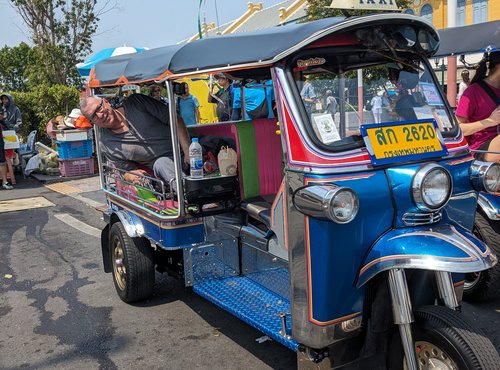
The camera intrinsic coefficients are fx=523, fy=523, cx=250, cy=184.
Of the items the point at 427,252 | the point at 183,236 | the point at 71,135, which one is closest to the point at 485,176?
the point at 427,252

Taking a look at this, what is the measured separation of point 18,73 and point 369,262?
2005 inches

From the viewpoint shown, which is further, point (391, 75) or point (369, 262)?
point (391, 75)

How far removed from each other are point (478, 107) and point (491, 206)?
88cm

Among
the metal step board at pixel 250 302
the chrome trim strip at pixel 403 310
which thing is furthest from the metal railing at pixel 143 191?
the chrome trim strip at pixel 403 310

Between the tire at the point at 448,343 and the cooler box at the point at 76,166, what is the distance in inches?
399

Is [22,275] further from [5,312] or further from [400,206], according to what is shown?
[400,206]

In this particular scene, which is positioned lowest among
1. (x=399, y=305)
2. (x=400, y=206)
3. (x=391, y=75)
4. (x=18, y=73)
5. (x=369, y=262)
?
(x=399, y=305)

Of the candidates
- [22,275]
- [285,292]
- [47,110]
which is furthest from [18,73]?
[285,292]

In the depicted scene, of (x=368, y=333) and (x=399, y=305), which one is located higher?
(x=399, y=305)

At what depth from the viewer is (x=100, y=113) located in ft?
14.8

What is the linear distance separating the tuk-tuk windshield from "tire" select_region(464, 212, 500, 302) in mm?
1292

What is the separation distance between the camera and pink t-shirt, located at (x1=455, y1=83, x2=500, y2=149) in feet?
14.3

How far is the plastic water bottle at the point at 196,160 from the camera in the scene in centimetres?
372

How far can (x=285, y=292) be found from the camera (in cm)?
350
